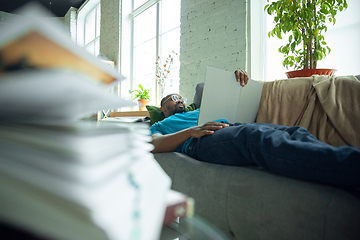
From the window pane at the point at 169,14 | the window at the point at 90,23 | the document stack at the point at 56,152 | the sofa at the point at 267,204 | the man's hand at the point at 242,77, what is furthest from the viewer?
the window at the point at 90,23

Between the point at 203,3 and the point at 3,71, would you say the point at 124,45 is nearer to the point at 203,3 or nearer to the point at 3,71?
the point at 203,3

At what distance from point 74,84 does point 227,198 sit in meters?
0.73

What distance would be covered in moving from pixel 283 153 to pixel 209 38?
8.44ft

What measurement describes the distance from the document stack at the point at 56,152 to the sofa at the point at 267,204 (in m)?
0.56

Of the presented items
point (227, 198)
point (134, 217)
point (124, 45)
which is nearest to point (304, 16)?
point (227, 198)

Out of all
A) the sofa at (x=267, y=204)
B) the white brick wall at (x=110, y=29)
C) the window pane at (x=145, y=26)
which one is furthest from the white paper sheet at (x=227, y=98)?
the white brick wall at (x=110, y=29)

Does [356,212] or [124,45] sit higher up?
[124,45]

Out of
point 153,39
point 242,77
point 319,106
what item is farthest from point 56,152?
point 153,39

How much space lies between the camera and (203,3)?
303 cm

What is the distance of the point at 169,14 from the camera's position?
160 inches

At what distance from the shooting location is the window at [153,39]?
12.8ft

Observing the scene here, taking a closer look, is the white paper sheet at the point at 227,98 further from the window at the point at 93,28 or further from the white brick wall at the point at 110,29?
the window at the point at 93,28

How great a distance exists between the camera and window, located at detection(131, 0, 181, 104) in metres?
3.91

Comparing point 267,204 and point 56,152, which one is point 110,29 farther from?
point 56,152
